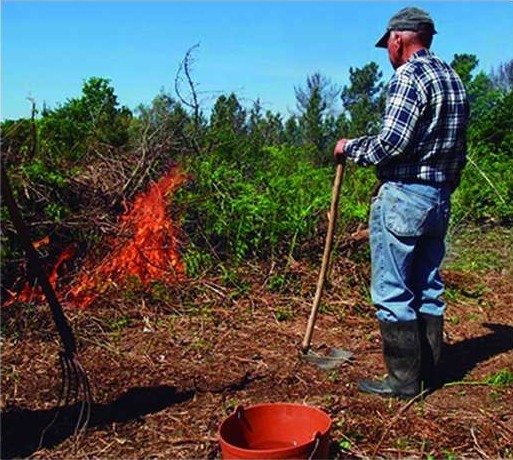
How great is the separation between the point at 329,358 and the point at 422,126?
5.65 feet

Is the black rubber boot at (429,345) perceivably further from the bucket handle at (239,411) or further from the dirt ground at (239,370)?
the bucket handle at (239,411)

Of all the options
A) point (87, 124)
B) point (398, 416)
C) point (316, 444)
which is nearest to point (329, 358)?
point (398, 416)

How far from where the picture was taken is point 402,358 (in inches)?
172

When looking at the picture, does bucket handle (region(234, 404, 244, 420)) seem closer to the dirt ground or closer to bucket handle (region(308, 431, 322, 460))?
the dirt ground

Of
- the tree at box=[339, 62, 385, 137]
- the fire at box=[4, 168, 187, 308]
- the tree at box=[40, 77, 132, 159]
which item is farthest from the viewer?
the tree at box=[339, 62, 385, 137]

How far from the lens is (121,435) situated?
148 inches

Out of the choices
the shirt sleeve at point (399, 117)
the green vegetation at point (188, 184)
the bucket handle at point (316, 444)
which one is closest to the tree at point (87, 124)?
the green vegetation at point (188, 184)

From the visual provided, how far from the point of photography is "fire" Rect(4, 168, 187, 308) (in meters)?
6.18

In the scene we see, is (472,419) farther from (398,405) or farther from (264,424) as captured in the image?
(264,424)

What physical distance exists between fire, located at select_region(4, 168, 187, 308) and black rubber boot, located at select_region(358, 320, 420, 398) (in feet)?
8.16

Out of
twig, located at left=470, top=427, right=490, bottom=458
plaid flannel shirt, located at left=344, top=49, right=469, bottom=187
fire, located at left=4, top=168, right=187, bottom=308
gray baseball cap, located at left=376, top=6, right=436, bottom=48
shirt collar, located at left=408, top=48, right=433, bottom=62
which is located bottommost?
twig, located at left=470, top=427, right=490, bottom=458

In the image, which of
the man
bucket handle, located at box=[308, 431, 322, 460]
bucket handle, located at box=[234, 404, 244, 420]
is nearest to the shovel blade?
the man

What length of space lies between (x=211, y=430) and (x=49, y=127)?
4.73 m

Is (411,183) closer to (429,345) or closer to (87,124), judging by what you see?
(429,345)
